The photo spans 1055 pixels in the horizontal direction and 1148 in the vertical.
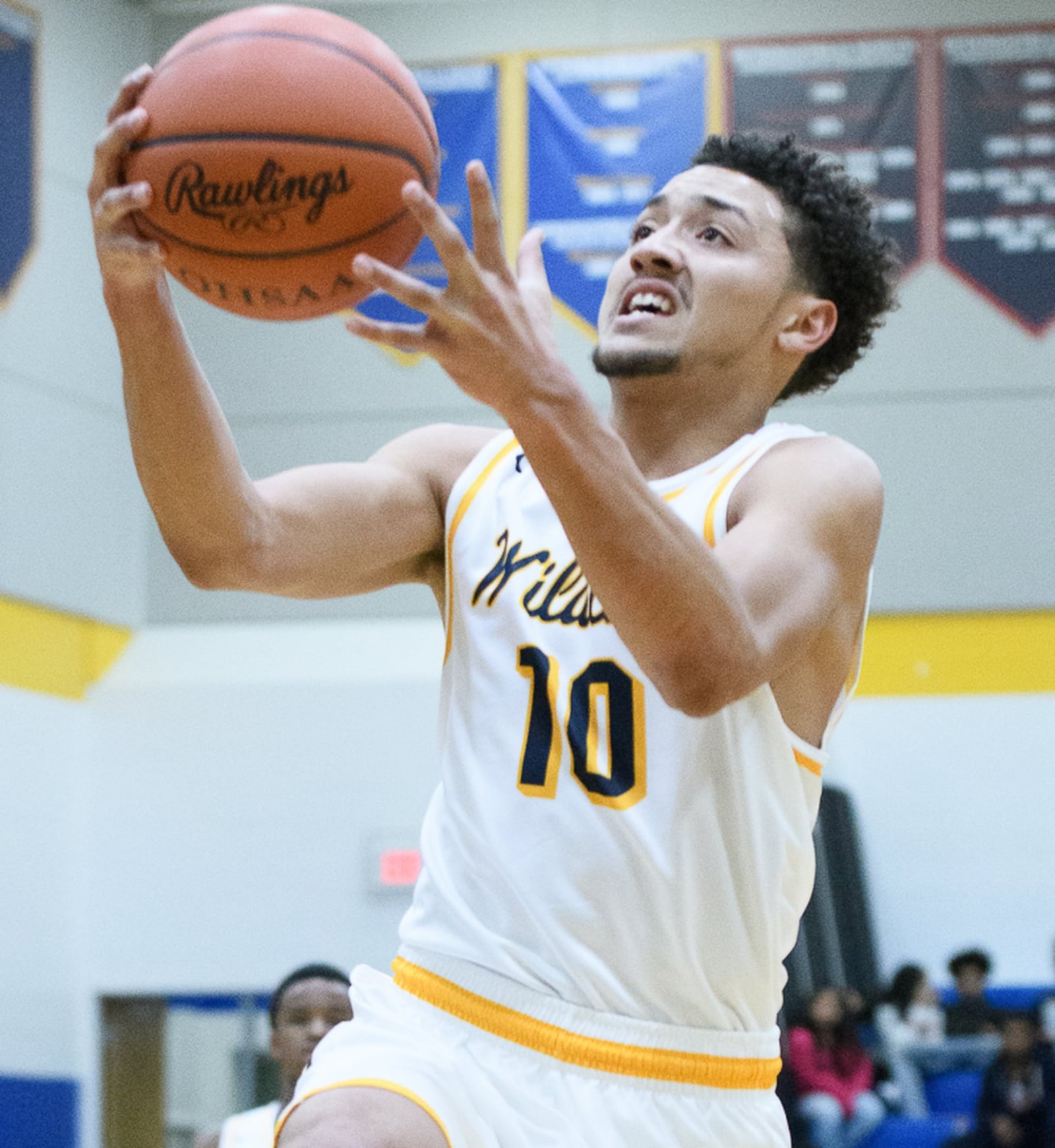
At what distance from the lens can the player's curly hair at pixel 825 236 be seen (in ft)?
10.2

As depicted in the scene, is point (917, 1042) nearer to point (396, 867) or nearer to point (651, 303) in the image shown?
point (396, 867)

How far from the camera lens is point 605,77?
10594mm

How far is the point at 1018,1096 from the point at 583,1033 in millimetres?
5662

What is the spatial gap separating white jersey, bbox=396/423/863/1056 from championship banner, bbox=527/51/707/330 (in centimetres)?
777

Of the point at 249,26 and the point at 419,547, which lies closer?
the point at 249,26

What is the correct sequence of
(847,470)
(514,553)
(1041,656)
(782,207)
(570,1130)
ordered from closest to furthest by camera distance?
1. (570,1130)
2. (847,470)
3. (514,553)
4. (782,207)
5. (1041,656)

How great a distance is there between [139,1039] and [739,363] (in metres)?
8.51

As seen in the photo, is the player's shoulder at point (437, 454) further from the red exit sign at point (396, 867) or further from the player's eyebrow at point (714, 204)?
the red exit sign at point (396, 867)

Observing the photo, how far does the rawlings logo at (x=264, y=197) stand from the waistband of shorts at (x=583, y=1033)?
1.06 metres

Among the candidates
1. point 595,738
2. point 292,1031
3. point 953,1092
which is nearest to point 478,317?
point 595,738

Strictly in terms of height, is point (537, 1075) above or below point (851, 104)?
below

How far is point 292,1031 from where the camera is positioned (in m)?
5.16

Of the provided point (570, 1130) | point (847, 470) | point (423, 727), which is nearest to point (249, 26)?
point (847, 470)

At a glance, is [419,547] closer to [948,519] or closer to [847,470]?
[847,470]
